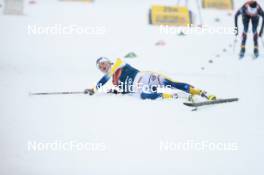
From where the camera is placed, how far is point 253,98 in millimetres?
2213

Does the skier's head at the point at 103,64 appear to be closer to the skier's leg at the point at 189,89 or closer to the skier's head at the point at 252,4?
the skier's leg at the point at 189,89

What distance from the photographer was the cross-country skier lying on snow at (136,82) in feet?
7.09

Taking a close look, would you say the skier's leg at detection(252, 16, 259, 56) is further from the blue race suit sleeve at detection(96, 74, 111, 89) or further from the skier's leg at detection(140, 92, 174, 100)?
the blue race suit sleeve at detection(96, 74, 111, 89)

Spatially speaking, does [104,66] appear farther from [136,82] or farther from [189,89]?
[189,89]

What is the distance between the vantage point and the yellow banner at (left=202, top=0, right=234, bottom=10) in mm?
2346

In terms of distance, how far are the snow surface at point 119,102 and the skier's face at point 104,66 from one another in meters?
0.05

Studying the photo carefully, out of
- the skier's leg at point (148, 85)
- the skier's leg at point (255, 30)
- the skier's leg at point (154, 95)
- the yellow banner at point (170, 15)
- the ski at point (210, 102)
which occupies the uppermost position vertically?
the yellow banner at point (170, 15)

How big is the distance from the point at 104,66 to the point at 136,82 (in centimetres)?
19

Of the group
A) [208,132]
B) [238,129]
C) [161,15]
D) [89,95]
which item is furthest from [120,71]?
[238,129]

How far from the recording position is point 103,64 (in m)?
2.17

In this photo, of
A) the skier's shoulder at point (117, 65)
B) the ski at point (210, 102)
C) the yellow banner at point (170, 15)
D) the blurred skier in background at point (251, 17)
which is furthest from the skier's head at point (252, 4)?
the skier's shoulder at point (117, 65)

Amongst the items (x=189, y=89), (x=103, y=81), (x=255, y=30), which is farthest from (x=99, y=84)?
(x=255, y=30)

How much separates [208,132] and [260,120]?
308 mm

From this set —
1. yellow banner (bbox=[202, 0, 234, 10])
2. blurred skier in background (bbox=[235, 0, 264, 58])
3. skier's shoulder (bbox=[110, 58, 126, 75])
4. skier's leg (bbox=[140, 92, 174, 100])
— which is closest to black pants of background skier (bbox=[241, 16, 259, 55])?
blurred skier in background (bbox=[235, 0, 264, 58])
